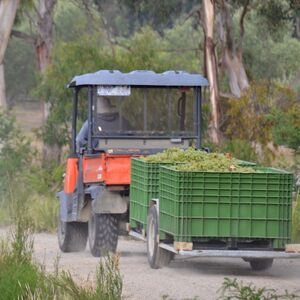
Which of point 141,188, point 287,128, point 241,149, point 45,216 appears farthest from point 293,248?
point 241,149

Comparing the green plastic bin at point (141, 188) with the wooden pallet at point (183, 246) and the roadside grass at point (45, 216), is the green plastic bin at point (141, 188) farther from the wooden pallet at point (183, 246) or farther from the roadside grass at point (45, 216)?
the roadside grass at point (45, 216)

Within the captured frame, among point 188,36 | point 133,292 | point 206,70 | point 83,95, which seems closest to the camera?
point 133,292

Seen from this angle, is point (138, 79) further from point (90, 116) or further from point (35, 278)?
point (35, 278)

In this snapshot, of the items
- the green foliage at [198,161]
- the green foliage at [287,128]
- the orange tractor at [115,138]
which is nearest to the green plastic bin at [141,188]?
the green foliage at [198,161]

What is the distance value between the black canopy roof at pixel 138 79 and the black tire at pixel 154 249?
101 inches

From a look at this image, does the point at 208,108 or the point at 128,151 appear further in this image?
the point at 208,108

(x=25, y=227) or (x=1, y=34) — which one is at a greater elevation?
(x=1, y=34)

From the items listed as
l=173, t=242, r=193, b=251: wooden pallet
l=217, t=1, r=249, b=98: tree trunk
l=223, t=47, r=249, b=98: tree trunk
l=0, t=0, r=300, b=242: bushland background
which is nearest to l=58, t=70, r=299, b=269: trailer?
l=173, t=242, r=193, b=251: wooden pallet

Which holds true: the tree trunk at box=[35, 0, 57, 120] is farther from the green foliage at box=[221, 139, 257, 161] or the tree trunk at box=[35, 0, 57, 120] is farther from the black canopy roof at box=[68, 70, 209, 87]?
the black canopy roof at box=[68, 70, 209, 87]

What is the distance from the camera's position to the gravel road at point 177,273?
12.2 metres

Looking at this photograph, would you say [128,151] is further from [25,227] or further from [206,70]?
[206,70]

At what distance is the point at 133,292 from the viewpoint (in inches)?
477

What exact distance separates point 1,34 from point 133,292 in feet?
53.3

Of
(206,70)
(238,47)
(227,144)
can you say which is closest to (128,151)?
(227,144)
